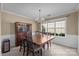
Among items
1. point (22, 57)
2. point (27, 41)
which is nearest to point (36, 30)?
point (27, 41)

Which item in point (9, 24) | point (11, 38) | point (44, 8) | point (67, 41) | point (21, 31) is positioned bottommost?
point (67, 41)

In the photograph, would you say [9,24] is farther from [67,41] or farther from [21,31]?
[67,41]

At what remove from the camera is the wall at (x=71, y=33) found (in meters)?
1.41

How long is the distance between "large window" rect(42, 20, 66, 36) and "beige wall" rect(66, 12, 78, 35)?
143 millimetres

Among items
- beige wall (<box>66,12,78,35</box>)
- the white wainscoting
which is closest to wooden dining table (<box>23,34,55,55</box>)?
the white wainscoting

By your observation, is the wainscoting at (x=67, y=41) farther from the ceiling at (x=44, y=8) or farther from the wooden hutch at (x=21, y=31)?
the ceiling at (x=44, y=8)

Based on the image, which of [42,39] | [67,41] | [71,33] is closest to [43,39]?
[42,39]

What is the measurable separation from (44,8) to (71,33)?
927 mm

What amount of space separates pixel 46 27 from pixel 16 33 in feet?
2.36

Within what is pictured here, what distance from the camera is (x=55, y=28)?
1399mm

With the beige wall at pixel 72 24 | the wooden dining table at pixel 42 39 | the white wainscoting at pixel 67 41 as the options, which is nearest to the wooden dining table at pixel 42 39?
the wooden dining table at pixel 42 39

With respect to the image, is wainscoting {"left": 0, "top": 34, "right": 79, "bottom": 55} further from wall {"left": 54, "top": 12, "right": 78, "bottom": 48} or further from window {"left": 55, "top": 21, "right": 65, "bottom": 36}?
window {"left": 55, "top": 21, "right": 65, "bottom": 36}

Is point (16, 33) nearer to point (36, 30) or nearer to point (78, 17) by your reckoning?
point (36, 30)

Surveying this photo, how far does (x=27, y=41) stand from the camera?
5.18ft
